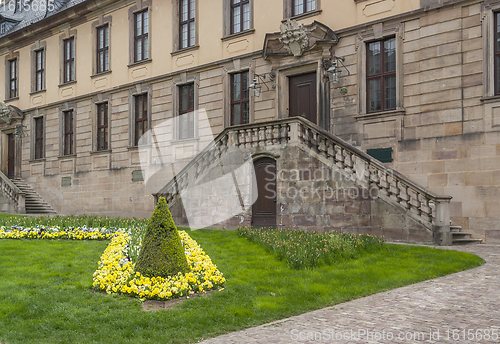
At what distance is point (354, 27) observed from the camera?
17.0 metres

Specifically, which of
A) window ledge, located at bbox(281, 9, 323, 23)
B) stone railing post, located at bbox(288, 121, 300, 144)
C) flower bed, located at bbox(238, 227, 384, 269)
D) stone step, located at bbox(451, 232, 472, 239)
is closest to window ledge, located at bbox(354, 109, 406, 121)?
stone railing post, located at bbox(288, 121, 300, 144)

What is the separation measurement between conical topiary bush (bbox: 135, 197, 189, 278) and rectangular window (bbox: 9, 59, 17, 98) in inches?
1131

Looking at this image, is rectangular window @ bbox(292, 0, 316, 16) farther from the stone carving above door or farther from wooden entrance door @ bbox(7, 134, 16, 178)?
wooden entrance door @ bbox(7, 134, 16, 178)

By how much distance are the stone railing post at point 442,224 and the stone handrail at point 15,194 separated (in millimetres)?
22377

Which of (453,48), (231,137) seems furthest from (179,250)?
(453,48)

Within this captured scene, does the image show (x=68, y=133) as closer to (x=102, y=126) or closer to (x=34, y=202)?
(x=102, y=126)

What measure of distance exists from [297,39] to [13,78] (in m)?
22.7

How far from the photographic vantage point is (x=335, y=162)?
46.5 feet

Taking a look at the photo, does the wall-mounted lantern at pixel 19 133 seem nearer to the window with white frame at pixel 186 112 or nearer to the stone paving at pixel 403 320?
the window with white frame at pixel 186 112

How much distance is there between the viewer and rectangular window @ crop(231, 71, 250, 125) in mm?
20344

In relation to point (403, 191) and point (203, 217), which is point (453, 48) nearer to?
point (403, 191)

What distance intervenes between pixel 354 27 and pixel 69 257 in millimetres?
12732

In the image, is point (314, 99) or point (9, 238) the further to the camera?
point (314, 99)

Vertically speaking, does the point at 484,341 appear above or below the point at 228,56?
below
